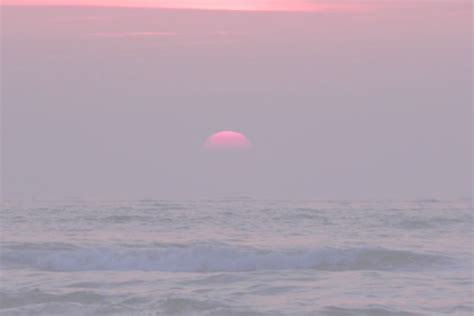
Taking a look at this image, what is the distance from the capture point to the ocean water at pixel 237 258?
44.7ft

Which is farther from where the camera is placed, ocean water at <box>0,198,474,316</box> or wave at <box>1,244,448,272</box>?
wave at <box>1,244,448,272</box>

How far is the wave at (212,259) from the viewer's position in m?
17.8

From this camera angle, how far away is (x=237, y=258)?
60.7 feet

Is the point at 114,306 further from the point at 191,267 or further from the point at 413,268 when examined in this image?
the point at 413,268

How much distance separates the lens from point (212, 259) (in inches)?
730

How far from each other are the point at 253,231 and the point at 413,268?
5.11 metres

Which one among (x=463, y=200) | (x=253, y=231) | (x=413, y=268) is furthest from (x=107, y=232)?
(x=463, y=200)

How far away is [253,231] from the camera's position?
2147 centimetres

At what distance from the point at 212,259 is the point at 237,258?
18.8 inches

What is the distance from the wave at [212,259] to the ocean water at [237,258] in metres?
0.02

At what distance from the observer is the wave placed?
58.3 feet

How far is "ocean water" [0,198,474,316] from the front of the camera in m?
13.6

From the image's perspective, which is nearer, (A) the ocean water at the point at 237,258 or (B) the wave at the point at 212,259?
(A) the ocean water at the point at 237,258

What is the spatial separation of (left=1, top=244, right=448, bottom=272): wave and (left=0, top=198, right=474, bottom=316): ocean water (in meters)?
0.02
